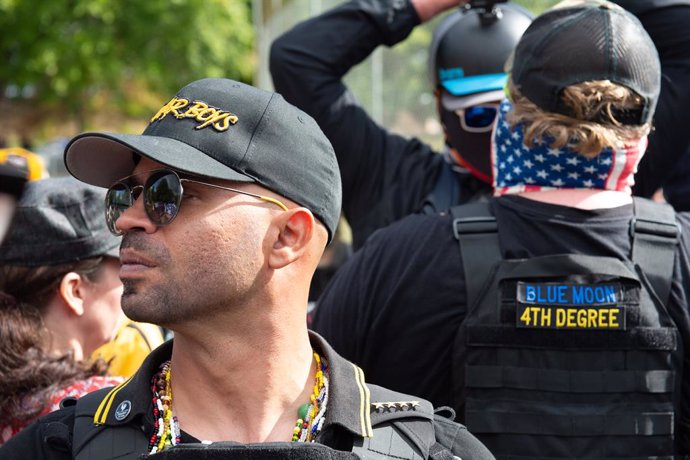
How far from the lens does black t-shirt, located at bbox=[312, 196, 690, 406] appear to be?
2.74 metres

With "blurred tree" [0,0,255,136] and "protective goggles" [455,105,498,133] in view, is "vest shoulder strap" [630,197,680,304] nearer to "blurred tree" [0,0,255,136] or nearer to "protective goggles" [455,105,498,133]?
"protective goggles" [455,105,498,133]

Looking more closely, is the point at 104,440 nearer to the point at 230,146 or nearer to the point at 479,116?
the point at 230,146

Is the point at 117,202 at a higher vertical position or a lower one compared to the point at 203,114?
lower

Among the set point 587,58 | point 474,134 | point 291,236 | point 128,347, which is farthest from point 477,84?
point 291,236

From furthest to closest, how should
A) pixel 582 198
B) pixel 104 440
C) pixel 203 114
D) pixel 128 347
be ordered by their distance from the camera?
pixel 128 347
pixel 582 198
pixel 203 114
pixel 104 440

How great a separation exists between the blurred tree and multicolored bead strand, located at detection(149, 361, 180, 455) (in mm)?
19759

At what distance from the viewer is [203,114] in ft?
7.07

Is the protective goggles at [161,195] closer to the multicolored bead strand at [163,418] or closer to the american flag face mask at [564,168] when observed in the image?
the multicolored bead strand at [163,418]

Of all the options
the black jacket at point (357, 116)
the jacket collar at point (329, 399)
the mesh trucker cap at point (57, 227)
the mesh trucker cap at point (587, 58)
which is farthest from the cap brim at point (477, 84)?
the jacket collar at point (329, 399)

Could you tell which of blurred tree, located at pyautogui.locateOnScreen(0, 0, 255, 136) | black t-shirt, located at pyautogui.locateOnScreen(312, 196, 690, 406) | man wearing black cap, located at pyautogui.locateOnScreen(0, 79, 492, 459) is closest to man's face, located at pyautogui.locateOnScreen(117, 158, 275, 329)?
man wearing black cap, located at pyautogui.locateOnScreen(0, 79, 492, 459)

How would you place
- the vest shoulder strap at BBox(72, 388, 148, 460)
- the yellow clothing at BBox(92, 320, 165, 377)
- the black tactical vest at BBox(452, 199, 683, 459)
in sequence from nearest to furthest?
the vest shoulder strap at BBox(72, 388, 148, 460)
the black tactical vest at BBox(452, 199, 683, 459)
the yellow clothing at BBox(92, 320, 165, 377)

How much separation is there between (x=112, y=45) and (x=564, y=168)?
796 inches

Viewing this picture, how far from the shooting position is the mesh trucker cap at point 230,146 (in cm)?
210

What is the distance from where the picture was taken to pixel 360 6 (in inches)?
155
